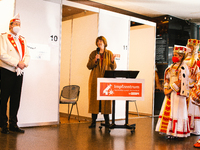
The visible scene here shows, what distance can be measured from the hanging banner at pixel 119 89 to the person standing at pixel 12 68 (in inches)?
57.2

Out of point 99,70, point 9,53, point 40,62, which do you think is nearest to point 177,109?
point 99,70

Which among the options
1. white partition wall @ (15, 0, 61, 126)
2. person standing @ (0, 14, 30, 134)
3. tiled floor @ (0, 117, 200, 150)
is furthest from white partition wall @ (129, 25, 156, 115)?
person standing @ (0, 14, 30, 134)

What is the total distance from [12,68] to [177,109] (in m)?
3.01

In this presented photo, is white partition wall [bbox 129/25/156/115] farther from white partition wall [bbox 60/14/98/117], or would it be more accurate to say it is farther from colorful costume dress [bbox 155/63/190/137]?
colorful costume dress [bbox 155/63/190/137]

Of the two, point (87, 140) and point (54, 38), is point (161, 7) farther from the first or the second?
point (87, 140)

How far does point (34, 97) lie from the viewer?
17.8 feet

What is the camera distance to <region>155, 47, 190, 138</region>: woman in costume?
462 cm

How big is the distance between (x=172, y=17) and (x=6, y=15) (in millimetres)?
5669

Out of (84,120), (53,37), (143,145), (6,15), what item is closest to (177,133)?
(143,145)

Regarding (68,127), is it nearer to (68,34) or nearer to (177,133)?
(177,133)

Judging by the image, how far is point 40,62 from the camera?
5.53m

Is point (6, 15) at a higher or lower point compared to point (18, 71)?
higher

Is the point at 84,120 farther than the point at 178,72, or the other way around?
the point at 84,120

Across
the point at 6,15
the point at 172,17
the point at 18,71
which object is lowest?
the point at 18,71
